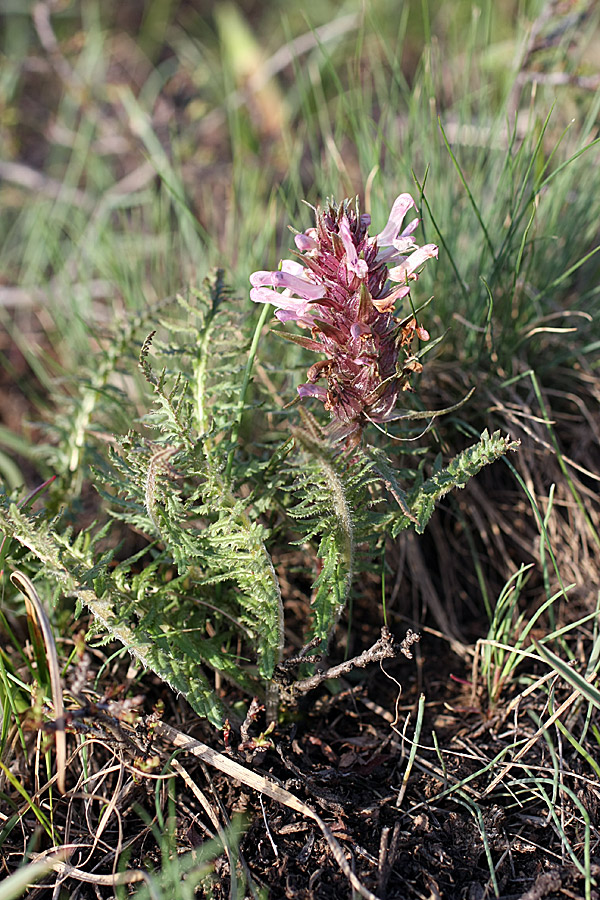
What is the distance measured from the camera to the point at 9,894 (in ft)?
3.82

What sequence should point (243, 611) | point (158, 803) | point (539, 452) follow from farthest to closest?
point (539, 452) < point (243, 611) < point (158, 803)

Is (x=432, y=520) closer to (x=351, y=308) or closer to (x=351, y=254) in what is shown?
(x=351, y=308)

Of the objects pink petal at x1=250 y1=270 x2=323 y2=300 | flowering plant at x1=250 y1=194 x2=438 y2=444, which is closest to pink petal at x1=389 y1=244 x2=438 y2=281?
flowering plant at x1=250 y1=194 x2=438 y2=444

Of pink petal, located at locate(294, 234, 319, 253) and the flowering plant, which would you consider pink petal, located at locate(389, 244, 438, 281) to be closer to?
the flowering plant

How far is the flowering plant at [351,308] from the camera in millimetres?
1430

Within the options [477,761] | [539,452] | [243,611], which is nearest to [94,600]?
[243,611]

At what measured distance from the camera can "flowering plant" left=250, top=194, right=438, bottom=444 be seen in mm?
1430

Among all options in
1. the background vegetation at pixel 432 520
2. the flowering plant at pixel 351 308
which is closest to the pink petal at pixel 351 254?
the flowering plant at pixel 351 308

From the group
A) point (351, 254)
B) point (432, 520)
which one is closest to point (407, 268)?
point (351, 254)

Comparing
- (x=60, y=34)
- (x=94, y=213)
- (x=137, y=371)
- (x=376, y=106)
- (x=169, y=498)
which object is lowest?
(x=169, y=498)

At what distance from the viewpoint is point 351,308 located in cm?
145

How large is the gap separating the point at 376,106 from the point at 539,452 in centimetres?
321

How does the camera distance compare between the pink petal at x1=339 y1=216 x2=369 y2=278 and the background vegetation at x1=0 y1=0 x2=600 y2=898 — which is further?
the background vegetation at x1=0 y1=0 x2=600 y2=898

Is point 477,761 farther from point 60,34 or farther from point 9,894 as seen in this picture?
point 60,34
